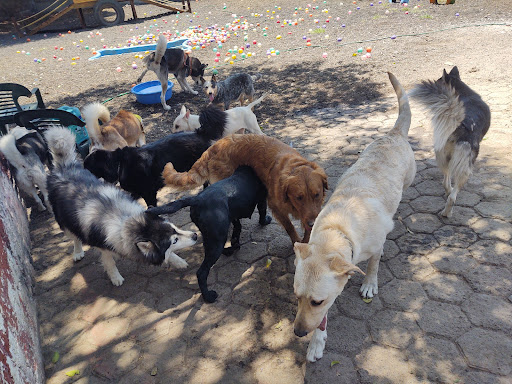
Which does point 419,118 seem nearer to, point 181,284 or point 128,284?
point 181,284

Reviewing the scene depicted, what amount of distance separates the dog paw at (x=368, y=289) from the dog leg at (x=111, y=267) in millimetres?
2696

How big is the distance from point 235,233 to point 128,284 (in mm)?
1380

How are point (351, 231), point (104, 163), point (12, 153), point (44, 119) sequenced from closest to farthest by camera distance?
1. point (351, 231)
2. point (104, 163)
3. point (12, 153)
4. point (44, 119)

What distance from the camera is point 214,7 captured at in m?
19.9

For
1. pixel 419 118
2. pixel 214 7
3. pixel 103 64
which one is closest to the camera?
pixel 419 118

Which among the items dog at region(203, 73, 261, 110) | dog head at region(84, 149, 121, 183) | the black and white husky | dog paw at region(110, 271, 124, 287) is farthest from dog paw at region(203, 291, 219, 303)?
dog at region(203, 73, 261, 110)

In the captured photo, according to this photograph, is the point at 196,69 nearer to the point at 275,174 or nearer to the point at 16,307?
the point at 275,174

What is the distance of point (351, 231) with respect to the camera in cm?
306

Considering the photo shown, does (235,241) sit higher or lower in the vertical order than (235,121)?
lower

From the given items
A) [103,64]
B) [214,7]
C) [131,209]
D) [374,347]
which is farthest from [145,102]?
[214,7]

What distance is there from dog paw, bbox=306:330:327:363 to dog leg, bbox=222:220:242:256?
1627 mm

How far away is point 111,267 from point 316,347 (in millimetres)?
2439


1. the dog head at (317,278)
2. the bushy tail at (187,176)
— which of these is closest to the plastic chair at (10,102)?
the bushy tail at (187,176)

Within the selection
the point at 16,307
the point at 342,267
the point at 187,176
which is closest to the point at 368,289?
the point at 342,267
